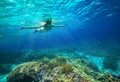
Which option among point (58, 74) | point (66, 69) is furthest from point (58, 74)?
point (66, 69)

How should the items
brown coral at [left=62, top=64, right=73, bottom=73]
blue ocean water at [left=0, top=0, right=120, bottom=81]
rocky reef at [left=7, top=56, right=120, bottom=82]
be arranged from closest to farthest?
rocky reef at [left=7, top=56, right=120, bottom=82], brown coral at [left=62, top=64, right=73, bottom=73], blue ocean water at [left=0, top=0, right=120, bottom=81]

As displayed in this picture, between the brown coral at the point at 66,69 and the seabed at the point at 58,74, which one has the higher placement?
the brown coral at the point at 66,69

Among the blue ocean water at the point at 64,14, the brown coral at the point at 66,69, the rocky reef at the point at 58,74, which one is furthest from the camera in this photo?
the blue ocean water at the point at 64,14

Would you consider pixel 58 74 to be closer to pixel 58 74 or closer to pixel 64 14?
pixel 58 74

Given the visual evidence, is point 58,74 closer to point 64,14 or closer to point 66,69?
point 66,69

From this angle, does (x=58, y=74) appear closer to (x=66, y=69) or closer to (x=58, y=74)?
(x=58, y=74)

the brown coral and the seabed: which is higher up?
the brown coral

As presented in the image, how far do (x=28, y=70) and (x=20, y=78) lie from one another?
83cm

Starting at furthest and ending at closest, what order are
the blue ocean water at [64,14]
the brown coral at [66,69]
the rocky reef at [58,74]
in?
the blue ocean water at [64,14]
the brown coral at [66,69]
the rocky reef at [58,74]

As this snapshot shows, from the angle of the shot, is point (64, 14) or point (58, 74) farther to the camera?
point (64, 14)

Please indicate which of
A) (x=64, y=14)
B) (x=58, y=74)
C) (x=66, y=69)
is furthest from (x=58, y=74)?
(x=64, y=14)

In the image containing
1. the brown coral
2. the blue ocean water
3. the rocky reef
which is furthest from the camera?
the blue ocean water

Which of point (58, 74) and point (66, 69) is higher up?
point (66, 69)

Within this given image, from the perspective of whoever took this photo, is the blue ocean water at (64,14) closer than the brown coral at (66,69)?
No
